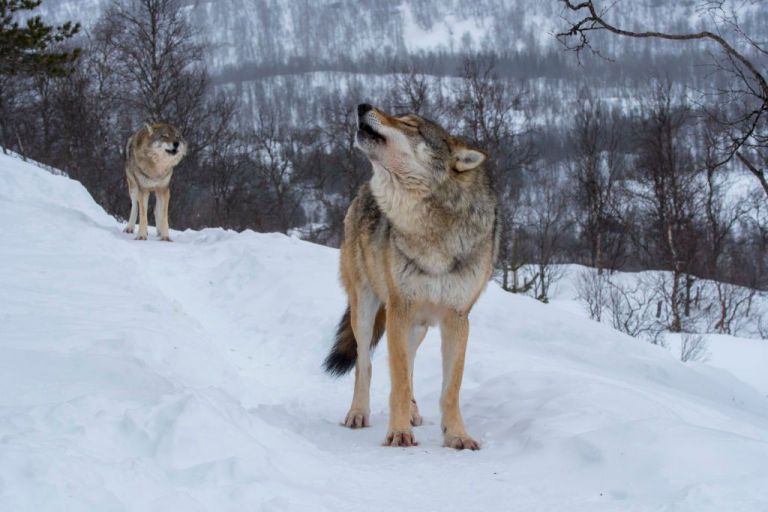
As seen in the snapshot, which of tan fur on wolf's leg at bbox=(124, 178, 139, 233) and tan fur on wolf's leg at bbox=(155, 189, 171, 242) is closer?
tan fur on wolf's leg at bbox=(155, 189, 171, 242)

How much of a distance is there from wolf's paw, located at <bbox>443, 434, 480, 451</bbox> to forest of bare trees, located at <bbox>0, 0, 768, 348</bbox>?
15.8 metres

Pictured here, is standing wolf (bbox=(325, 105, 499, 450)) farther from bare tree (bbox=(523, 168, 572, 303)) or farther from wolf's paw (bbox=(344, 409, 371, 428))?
bare tree (bbox=(523, 168, 572, 303))

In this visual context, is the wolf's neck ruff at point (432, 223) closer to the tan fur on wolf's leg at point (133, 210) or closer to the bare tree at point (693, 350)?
the tan fur on wolf's leg at point (133, 210)

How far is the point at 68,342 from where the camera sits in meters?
4.27

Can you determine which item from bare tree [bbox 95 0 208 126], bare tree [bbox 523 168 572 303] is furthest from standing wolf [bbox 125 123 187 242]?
bare tree [bbox 523 168 572 303]

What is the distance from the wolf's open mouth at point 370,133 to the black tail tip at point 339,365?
Result: 193 cm

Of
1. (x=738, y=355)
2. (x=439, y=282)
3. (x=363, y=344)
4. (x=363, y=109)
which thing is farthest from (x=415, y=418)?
(x=738, y=355)

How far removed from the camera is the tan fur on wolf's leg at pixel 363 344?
4445mm

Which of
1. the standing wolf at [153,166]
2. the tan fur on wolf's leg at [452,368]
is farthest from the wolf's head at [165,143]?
the tan fur on wolf's leg at [452,368]

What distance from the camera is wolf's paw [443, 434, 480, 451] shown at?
147 inches

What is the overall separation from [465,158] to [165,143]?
10.3 m

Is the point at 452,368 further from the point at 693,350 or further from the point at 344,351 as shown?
Result: the point at 693,350

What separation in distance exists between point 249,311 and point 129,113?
26293 millimetres

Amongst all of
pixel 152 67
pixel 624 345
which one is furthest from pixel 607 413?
pixel 152 67
